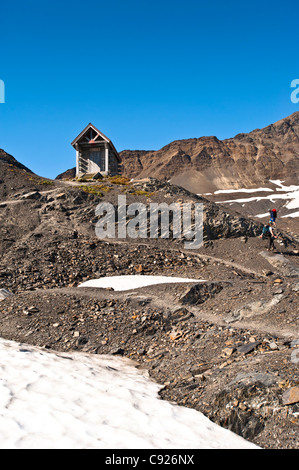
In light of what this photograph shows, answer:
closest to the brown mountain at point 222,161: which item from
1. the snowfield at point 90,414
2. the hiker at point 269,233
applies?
the hiker at point 269,233

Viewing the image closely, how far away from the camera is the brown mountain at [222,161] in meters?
139

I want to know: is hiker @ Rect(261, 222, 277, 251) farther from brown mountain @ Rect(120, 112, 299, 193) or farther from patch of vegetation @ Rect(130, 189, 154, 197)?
brown mountain @ Rect(120, 112, 299, 193)

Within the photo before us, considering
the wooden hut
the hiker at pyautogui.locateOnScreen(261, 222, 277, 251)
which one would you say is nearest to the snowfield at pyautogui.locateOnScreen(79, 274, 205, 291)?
the hiker at pyautogui.locateOnScreen(261, 222, 277, 251)

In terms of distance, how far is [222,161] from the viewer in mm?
153500

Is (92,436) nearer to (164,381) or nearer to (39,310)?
(164,381)

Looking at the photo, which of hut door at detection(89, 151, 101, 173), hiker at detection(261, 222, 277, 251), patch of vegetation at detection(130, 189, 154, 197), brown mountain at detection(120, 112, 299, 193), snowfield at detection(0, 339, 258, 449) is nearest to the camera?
snowfield at detection(0, 339, 258, 449)

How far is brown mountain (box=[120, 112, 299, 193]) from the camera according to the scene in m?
139

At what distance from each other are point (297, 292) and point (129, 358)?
23.3 ft

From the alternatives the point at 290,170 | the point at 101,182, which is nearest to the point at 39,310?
the point at 101,182

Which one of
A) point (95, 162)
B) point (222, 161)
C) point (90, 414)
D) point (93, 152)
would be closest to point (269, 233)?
point (90, 414)

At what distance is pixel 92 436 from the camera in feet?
15.9

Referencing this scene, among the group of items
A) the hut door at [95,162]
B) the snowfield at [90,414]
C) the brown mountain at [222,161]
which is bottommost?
the snowfield at [90,414]

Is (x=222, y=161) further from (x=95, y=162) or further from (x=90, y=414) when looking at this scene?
(x=90, y=414)

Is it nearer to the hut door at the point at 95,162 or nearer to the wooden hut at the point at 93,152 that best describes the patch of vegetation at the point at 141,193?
the wooden hut at the point at 93,152
